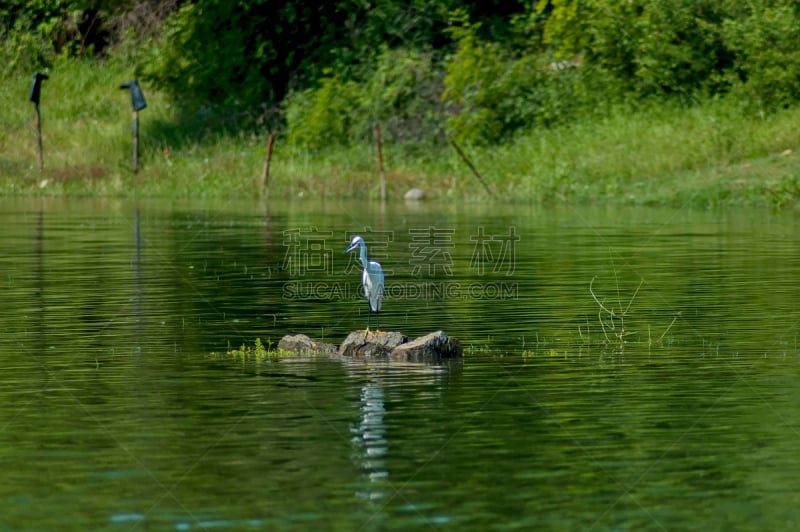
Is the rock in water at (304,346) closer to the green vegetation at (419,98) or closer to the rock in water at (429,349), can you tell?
the rock in water at (429,349)

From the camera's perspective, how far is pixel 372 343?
49.7ft

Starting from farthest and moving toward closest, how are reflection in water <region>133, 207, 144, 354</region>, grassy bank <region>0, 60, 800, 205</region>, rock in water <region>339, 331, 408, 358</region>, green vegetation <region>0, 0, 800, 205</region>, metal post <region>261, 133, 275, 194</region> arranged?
1. metal post <region>261, 133, 275, 194</region>
2. green vegetation <region>0, 0, 800, 205</region>
3. grassy bank <region>0, 60, 800, 205</region>
4. reflection in water <region>133, 207, 144, 354</region>
5. rock in water <region>339, 331, 408, 358</region>

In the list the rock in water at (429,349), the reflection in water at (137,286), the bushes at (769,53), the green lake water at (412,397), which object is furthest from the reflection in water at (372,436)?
the bushes at (769,53)

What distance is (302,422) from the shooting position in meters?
11.8

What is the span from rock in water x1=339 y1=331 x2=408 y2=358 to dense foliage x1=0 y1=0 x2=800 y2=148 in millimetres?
29985

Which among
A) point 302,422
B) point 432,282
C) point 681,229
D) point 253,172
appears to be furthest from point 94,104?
point 302,422

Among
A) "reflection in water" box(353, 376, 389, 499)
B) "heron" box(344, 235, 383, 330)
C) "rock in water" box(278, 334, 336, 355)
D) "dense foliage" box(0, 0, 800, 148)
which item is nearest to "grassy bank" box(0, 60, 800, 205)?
"dense foliage" box(0, 0, 800, 148)

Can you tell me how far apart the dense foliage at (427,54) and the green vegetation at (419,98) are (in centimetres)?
→ 8

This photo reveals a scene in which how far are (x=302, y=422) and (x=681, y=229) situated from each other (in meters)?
21.5

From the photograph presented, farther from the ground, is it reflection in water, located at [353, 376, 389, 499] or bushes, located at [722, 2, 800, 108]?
bushes, located at [722, 2, 800, 108]

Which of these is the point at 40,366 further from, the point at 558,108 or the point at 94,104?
the point at 94,104

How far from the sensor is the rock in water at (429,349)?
1476 cm

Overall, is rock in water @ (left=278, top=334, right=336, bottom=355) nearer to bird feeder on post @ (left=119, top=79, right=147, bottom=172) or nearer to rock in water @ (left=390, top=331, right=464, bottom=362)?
rock in water @ (left=390, top=331, right=464, bottom=362)

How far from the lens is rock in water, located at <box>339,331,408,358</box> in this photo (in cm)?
1511
